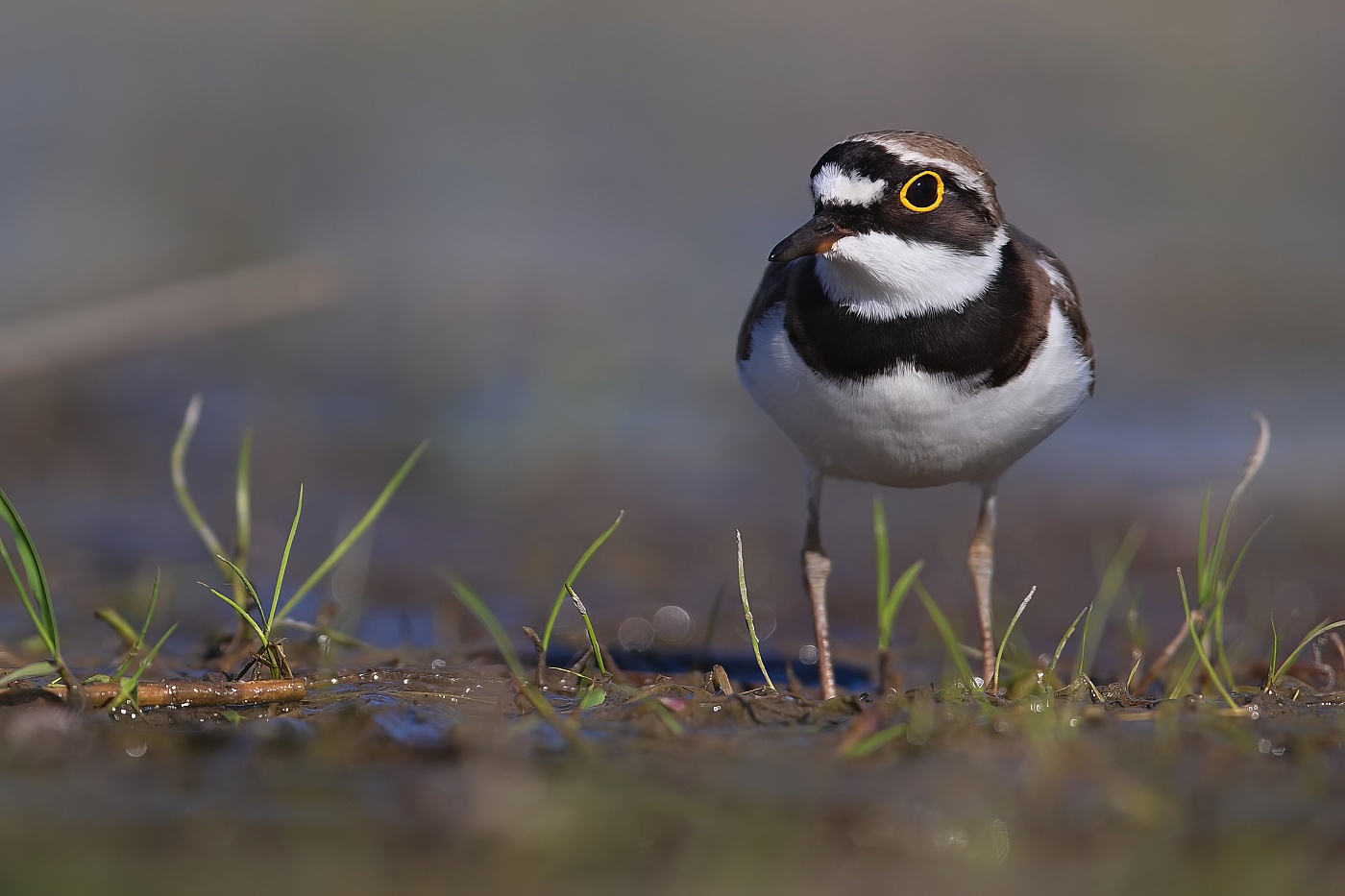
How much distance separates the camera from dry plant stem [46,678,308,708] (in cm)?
349

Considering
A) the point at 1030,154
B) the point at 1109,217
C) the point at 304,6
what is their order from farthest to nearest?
the point at 304,6 → the point at 1030,154 → the point at 1109,217

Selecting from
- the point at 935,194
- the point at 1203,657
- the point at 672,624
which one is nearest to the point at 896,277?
the point at 935,194

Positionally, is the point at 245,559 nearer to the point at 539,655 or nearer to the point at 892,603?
the point at 539,655

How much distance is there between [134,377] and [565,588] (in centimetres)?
608

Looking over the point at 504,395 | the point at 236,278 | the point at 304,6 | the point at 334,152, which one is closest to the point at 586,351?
the point at 504,395

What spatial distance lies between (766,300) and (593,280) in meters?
6.29

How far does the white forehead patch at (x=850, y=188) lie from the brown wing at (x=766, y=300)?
398mm

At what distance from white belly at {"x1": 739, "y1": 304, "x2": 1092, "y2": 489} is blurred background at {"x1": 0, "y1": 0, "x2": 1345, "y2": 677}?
128 centimetres

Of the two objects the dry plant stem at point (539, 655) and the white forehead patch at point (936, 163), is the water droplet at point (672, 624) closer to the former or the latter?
the dry plant stem at point (539, 655)

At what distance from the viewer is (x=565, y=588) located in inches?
147

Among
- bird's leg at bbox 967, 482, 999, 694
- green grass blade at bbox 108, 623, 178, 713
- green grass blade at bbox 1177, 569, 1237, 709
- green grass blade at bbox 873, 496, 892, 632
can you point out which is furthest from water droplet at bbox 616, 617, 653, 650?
green grass blade at bbox 108, 623, 178, 713

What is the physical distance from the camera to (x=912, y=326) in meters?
4.17

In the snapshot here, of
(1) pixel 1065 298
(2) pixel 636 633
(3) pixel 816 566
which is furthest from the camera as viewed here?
(2) pixel 636 633

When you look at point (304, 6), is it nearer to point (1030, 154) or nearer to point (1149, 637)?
point (1030, 154)
